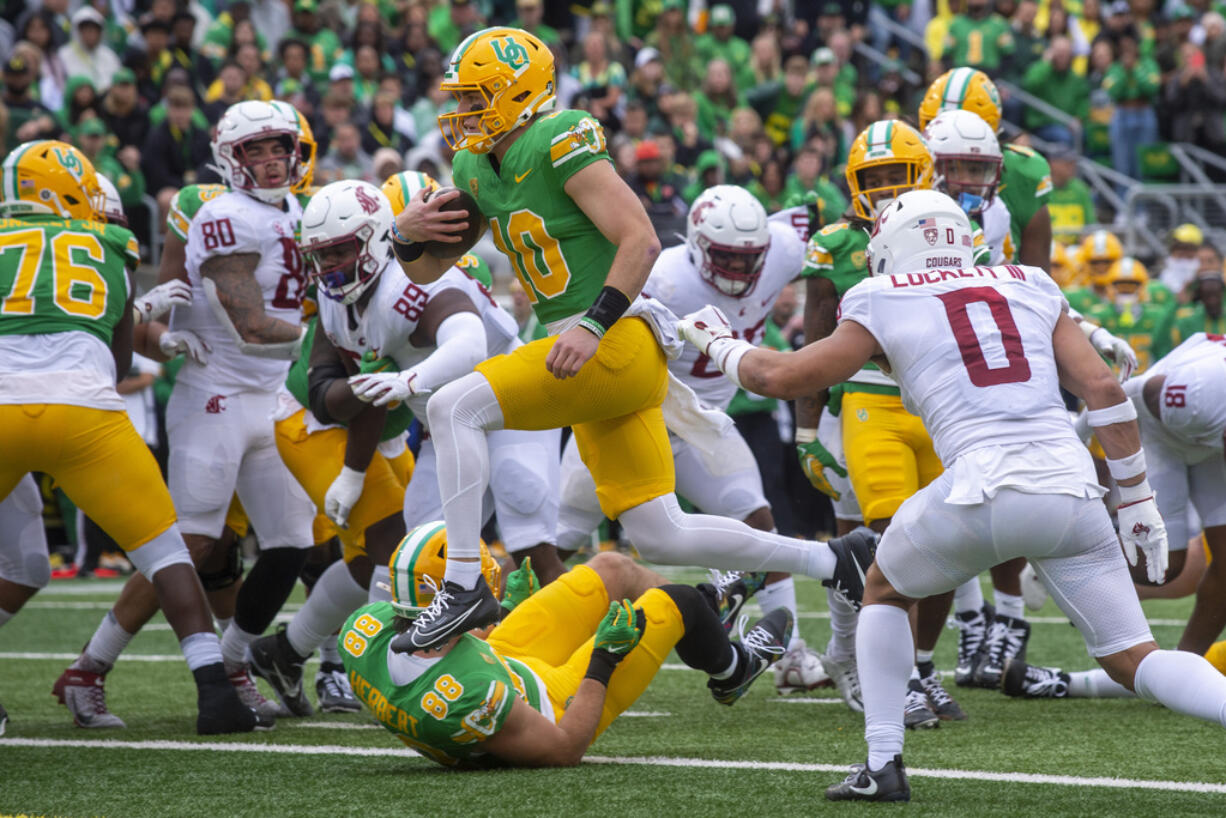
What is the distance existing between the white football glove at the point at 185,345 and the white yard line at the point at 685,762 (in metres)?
1.64

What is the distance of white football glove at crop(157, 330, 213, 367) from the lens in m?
6.45

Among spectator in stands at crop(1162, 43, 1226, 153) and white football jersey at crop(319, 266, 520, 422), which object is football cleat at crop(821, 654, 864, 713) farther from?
spectator in stands at crop(1162, 43, 1226, 153)

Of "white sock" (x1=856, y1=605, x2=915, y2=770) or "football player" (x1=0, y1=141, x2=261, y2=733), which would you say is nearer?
"white sock" (x1=856, y1=605, x2=915, y2=770)

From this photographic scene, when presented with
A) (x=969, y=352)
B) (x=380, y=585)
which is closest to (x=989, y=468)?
(x=969, y=352)

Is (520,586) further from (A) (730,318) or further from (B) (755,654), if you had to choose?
(A) (730,318)

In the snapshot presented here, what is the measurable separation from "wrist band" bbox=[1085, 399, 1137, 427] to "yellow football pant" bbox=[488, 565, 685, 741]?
4.59ft

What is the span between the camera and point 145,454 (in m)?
5.55

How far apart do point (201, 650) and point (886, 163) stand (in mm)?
2983

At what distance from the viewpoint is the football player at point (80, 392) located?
17.7ft

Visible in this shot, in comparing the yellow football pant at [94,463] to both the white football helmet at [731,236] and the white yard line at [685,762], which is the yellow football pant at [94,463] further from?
the white football helmet at [731,236]

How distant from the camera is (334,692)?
6383mm

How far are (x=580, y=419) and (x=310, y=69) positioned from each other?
9775 millimetres

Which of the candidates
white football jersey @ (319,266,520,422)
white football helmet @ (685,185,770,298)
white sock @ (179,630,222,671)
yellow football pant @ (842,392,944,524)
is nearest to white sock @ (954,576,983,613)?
yellow football pant @ (842,392,944,524)

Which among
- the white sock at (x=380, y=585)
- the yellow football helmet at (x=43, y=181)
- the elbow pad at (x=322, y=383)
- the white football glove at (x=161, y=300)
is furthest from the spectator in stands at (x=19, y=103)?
the white sock at (x=380, y=585)
